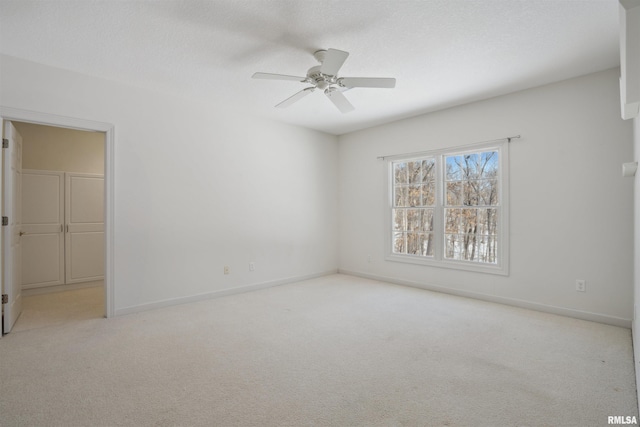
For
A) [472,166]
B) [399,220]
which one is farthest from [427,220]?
[472,166]

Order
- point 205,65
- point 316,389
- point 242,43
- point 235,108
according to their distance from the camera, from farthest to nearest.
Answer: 1. point 235,108
2. point 205,65
3. point 242,43
4. point 316,389

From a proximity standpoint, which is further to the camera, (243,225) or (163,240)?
(243,225)

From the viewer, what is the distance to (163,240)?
3967 mm

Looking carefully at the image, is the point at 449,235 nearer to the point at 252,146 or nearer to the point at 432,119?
the point at 432,119

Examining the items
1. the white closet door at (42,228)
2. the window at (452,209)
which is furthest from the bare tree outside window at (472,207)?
the white closet door at (42,228)

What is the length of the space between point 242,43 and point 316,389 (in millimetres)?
2722

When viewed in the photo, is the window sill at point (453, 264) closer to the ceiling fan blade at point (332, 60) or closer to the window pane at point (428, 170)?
the window pane at point (428, 170)

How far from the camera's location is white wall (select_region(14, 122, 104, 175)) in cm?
474

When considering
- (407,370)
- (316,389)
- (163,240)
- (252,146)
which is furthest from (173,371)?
(252,146)

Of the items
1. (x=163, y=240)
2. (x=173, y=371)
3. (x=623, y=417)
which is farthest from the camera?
(x=163, y=240)

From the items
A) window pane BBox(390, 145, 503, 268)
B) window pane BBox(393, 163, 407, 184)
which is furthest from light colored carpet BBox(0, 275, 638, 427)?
window pane BBox(393, 163, 407, 184)

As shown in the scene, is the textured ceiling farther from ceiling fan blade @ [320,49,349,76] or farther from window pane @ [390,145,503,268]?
window pane @ [390,145,503,268]

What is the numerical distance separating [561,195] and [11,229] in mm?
5622

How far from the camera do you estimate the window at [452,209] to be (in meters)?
4.18
